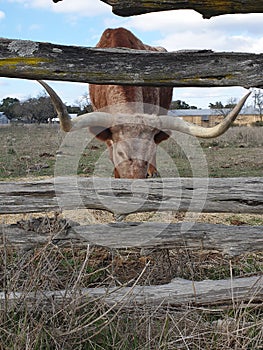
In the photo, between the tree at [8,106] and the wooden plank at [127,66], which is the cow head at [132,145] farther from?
the tree at [8,106]

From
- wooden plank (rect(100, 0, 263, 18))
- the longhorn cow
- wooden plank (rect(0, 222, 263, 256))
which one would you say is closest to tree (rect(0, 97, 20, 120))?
the longhorn cow

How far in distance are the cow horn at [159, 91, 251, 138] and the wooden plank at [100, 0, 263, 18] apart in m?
1.10

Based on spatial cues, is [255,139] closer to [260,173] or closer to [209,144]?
[209,144]

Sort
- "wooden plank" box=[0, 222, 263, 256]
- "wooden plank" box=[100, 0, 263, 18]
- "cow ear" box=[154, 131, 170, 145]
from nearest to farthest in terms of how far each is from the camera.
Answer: "wooden plank" box=[100, 0, 263, 18] < "wooden plank" box=[0, 222, 263, 256] < "cow ear" box=[154, 131, 170, 145]

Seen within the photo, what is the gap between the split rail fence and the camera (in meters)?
2.50

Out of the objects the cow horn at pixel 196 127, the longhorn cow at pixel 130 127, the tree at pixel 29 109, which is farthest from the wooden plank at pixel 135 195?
the tree at pixel 29 109

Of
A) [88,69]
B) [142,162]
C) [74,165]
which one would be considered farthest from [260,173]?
[88,69]

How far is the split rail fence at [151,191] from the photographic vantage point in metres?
2.50

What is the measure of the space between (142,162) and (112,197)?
1.97 m

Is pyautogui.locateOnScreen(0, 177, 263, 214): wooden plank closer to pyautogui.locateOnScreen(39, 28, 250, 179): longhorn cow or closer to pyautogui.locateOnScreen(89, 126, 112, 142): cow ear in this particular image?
pyautogui.locateOnScreen(39, 28, 250, 179): longhorn cow

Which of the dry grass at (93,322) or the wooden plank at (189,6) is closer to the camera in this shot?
the dry grass at (93,322)

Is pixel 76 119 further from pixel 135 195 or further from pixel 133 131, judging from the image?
pixel 135 195

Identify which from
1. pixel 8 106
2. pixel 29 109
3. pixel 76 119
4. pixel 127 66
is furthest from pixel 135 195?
pixel 8 106

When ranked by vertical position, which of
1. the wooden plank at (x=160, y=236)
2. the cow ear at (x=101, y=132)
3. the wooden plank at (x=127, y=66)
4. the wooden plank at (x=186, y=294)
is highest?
the wooden plank at (x=127, y=66)
